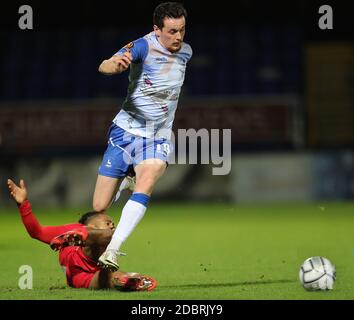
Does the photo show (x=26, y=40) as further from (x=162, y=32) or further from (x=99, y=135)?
(x=162, y=32)

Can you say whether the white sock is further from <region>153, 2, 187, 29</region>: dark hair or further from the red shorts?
<region>153, 2, 187, 29</region>: dark hair

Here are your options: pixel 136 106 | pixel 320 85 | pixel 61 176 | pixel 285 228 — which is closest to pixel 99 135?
pixel 61 176

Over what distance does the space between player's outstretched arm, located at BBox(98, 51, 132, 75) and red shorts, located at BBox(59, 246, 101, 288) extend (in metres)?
1.48

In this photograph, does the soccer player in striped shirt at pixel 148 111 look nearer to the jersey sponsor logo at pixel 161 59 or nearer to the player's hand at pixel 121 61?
the jersey sponsor logo at pixel 161 59

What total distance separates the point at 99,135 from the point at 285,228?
8.06m

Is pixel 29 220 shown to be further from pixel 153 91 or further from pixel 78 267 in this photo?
pixel 153 91

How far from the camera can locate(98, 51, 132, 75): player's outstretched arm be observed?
6.72 metres

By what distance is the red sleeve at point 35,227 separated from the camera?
718cm

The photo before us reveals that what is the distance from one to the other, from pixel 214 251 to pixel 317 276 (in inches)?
132

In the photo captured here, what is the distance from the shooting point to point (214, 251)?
10289 mm

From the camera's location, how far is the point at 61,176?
17.4 m

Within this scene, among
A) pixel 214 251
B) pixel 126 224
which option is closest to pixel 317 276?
pixel 126 224

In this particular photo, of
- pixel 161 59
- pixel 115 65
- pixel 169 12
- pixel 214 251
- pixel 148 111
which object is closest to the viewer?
pixel 115 65

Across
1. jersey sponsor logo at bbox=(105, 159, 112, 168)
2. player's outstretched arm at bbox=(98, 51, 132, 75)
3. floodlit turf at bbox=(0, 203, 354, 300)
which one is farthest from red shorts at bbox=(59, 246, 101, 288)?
player's outstretched arm at bbox=(98, 51, 132, 75)
